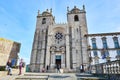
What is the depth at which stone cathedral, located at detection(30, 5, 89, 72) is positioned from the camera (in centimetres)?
2597

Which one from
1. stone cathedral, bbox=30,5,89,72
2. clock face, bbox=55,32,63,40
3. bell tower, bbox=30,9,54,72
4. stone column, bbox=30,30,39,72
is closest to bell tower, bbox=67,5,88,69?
stone cathedral, bbox=30,5,89,72

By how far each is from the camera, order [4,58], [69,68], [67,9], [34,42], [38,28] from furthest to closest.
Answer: [67,9] < [38,28] < [34,42] < [69,68] < [4,58]

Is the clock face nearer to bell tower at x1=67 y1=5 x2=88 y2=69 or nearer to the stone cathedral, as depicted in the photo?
the stone cathedral

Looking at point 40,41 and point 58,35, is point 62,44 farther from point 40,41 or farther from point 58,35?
point 40,41

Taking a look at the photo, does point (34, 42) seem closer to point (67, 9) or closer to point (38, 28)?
point (38, 28)

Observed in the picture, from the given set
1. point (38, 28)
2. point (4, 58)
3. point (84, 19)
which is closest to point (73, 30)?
point (84, 19)

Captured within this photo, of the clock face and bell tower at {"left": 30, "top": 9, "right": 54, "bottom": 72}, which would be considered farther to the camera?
the clock face

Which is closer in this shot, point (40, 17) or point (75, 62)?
point (75, 62)

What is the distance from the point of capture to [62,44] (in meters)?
28.1

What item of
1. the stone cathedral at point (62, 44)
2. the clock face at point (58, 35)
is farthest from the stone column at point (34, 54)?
the clock face at point (58, 35)

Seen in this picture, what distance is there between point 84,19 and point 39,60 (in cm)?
1617

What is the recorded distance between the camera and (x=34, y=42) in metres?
29.1

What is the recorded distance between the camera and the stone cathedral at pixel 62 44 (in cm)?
2597

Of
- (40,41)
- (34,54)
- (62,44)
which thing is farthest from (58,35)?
(34,54)
